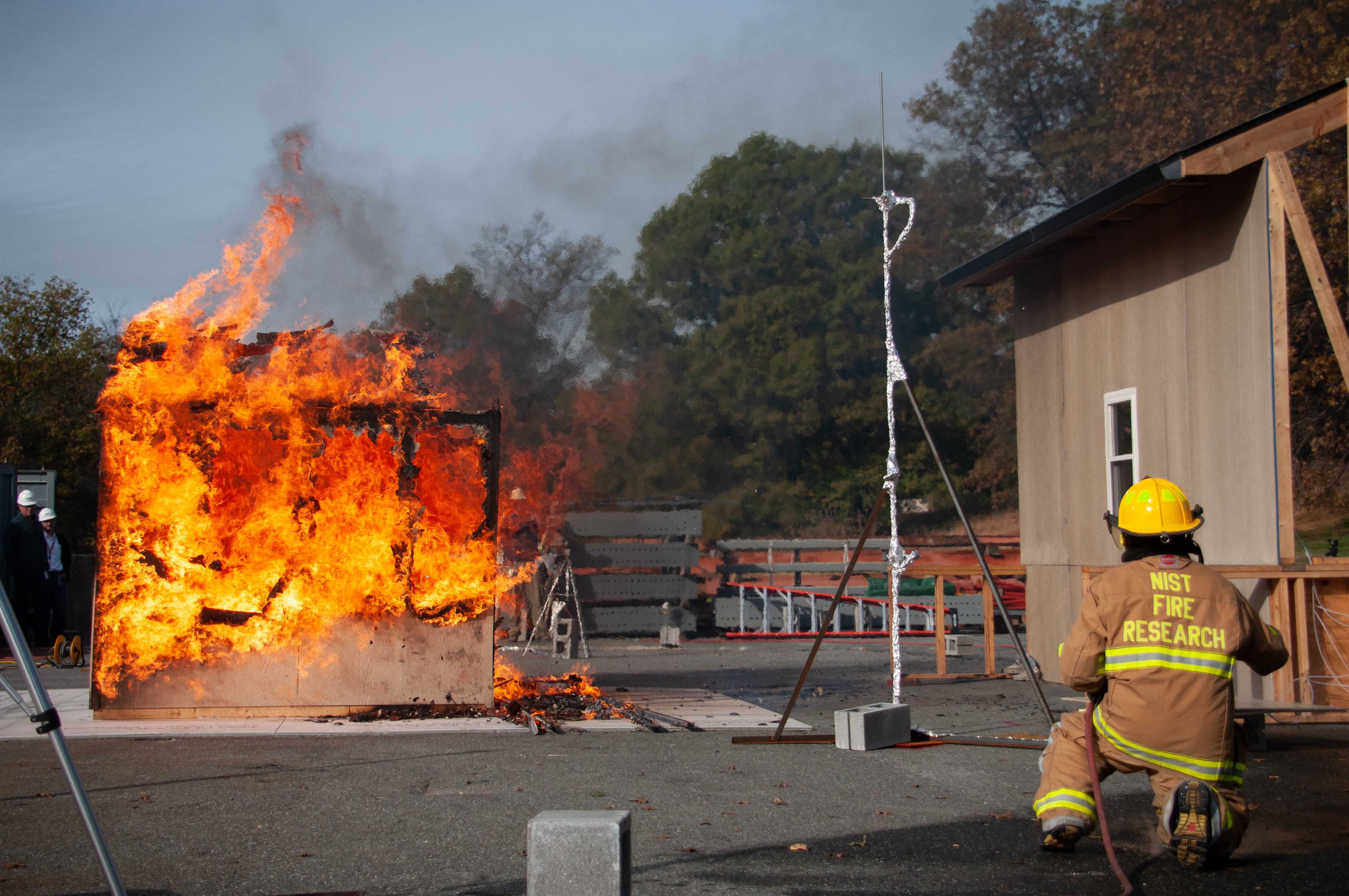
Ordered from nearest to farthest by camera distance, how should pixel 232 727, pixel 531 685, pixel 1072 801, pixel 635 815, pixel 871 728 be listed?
pixel 1072 801, pixel 635 815, pixel 871 728, pixel 232 727, pixel 531 685

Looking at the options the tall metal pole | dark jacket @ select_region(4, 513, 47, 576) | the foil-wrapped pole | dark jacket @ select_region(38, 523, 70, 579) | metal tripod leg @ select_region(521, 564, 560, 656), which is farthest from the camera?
metal tripod leg @ select_region(521, 564, 560, 656)

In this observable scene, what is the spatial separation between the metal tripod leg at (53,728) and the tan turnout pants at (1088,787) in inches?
158

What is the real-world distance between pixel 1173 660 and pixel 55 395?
75.4ft

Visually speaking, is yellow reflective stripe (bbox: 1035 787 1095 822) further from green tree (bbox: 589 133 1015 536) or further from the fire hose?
green tree (bbox: 589 133 1015 536)

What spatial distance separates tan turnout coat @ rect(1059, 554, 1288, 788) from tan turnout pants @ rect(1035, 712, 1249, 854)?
0.06 m

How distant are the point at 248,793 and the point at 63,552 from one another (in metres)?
10.3

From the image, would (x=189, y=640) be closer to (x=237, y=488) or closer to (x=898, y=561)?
(x=237, y=488)

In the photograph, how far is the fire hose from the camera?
4449 mm

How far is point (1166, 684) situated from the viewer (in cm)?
487

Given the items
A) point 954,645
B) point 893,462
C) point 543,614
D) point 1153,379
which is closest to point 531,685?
point 893,462

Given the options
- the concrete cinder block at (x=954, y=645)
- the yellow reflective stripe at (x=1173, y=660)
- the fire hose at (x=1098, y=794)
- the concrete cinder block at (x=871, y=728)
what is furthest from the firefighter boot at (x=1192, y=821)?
the concrete cinder block at (x=954, y=645)

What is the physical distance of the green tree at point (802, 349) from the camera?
34.6 meters

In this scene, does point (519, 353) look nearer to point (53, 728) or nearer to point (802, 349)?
point (802, 349)

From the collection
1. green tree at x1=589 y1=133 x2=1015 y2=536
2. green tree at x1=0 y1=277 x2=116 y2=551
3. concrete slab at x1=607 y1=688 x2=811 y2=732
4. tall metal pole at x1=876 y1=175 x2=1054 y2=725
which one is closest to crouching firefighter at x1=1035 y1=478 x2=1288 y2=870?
tall metal pole at x1=876 y1=175 x2=1054 y2=725
